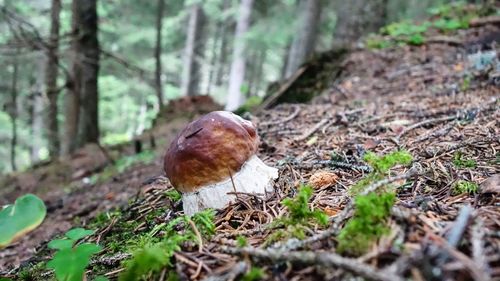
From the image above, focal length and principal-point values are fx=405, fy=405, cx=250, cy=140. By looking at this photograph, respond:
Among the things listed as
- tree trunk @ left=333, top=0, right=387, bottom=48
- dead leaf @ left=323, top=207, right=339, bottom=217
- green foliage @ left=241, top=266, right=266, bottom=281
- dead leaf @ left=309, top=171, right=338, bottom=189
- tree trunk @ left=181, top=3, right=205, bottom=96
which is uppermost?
tree trunk @ left=333, top=0, right=387, bottom=48

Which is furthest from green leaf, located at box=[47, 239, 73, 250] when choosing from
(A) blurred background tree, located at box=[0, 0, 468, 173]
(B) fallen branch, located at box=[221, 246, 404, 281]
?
(A) blurred background tree, located at box=[0, 0, 468, 173]

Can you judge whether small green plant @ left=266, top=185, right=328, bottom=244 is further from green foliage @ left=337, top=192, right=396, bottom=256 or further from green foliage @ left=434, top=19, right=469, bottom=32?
green foliage @ left=434, top=19, right=469, bottom=32

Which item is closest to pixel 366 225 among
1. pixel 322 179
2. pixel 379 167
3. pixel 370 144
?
pixel 379 167

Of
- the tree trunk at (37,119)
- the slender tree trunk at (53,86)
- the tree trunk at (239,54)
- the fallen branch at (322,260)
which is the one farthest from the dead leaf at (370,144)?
the tree trunk at (37,119)

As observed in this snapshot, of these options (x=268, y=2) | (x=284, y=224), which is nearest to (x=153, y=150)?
(x=284, y=224)

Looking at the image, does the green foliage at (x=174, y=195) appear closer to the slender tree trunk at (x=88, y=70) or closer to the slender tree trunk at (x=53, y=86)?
the slender tree trunk at (x=88, y=70)

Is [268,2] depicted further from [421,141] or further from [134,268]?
[134,268]
